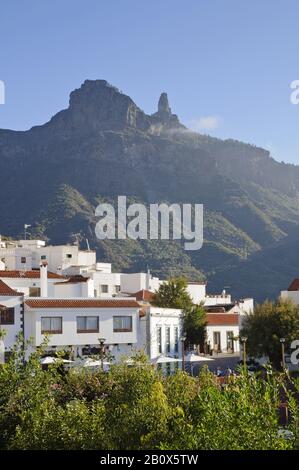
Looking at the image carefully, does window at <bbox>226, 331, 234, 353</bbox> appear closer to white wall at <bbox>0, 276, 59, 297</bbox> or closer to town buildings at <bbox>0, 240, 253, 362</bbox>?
town buildings at <bbox>0, 240, 253, 362</bbox>

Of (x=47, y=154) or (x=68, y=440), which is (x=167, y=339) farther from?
(x=47, y=154)

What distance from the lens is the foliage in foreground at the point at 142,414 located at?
10891 mm

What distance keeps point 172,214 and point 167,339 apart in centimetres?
10515

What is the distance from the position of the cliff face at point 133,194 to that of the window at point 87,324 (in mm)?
83340

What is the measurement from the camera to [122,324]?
156ft

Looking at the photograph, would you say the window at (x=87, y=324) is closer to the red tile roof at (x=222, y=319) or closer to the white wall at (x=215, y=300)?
the red tile roof at (x=222, y=319)

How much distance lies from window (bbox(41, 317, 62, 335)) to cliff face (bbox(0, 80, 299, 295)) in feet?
280

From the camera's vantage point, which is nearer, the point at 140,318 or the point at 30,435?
the point at 30,435

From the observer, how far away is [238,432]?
422 inches

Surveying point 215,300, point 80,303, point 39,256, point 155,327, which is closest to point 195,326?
point 155,327

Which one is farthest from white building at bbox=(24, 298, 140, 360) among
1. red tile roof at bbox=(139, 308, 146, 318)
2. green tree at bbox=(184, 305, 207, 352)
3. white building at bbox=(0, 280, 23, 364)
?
green tree at bbox=(184, 305, 207, 352)

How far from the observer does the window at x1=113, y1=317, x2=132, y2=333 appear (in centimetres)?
4722

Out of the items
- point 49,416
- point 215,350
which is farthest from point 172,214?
point 49,416

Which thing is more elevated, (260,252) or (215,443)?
(260,252)
